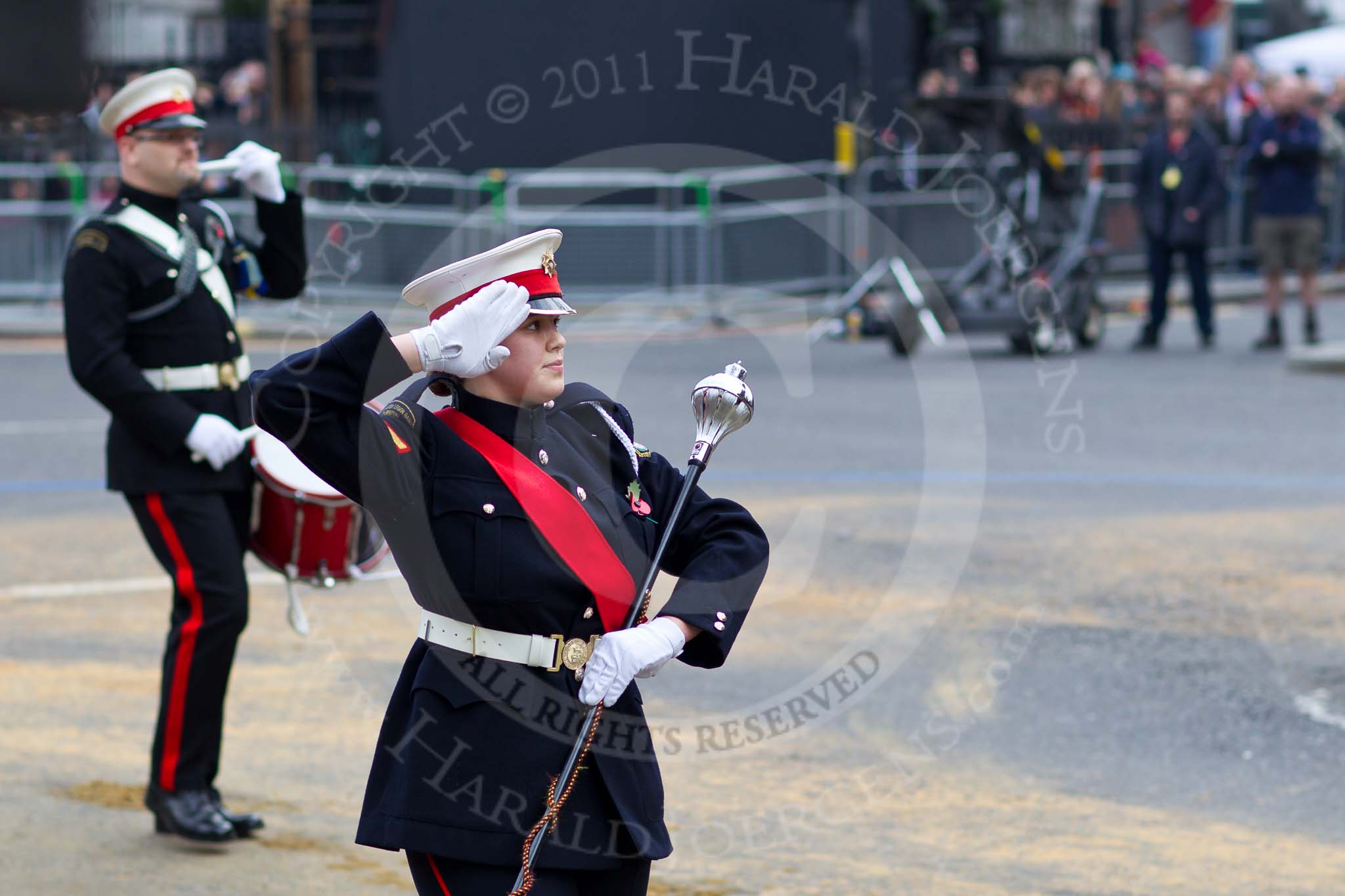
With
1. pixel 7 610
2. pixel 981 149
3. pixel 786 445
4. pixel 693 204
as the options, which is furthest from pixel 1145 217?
pixel 7 610

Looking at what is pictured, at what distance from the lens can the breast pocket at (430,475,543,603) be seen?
11.3 ft

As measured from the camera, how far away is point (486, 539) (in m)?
3.45

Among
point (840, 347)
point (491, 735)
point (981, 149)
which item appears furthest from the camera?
point (981, 149)

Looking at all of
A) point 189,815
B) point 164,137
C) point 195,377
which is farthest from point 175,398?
point 189,815

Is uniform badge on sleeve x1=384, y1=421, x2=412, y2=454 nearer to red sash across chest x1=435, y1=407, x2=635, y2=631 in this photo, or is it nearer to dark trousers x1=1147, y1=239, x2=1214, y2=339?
red sash across chest x1=435, y1=407, x2=635, y2=631

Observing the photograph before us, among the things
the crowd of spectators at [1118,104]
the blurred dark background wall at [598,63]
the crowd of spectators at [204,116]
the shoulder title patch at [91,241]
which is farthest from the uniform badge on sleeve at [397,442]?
the blurred dark background wall at [598,63]

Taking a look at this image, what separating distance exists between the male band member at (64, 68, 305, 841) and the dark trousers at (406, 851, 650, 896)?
1.97m

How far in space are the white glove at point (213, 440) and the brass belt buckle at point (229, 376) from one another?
0.18 m

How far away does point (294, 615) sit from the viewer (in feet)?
18.9

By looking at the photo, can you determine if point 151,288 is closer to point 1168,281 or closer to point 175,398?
point 175,398

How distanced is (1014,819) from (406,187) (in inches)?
559

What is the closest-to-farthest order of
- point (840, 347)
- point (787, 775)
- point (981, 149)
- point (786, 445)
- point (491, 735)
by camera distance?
point (491, 735)
point (787, 775)
point (786, 445)
point (840, 347)
point (981, 149)

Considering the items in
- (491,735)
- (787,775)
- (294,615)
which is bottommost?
(787,775)

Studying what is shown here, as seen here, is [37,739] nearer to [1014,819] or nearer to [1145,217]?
[1014,819]
